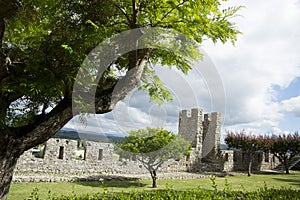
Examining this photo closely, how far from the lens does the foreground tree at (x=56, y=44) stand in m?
4.17

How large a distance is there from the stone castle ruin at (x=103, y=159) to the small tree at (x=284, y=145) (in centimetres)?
275

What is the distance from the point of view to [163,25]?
4598 millimetres

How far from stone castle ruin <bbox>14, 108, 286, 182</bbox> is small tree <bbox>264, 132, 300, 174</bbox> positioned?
2.75 metres

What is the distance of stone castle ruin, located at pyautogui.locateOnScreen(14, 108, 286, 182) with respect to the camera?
44.1 ft

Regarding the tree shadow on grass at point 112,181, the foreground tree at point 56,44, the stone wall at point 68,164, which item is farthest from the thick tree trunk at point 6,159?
the tree shadow on grass at point 112,181

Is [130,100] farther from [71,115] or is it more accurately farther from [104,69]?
[71,115]

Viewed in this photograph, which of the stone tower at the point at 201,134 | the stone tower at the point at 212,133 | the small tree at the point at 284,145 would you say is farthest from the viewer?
the small tree at the point at 284,145

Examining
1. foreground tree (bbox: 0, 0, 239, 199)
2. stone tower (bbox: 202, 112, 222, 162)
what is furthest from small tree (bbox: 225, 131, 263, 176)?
foreground tree (bbox: 0, 0, 239, 199)

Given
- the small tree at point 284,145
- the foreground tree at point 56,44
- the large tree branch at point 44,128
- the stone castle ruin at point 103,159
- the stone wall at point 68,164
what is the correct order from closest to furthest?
the foreground tree at point 56,44 < the large tree branch at point 44,128 < the stone wall at point 68,164 < the stone castle ruin at point 103,159 < the small tree at point 284,145

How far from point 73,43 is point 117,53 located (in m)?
0.91

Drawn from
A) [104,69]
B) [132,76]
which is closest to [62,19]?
[104,69]

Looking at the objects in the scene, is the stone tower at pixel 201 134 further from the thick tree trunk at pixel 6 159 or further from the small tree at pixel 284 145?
the thick tree trunk at pixel 6 159

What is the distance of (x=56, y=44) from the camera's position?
4492 millimetres

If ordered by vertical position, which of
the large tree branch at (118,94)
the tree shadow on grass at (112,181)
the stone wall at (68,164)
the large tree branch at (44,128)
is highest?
the large tree branch at (118,94)
